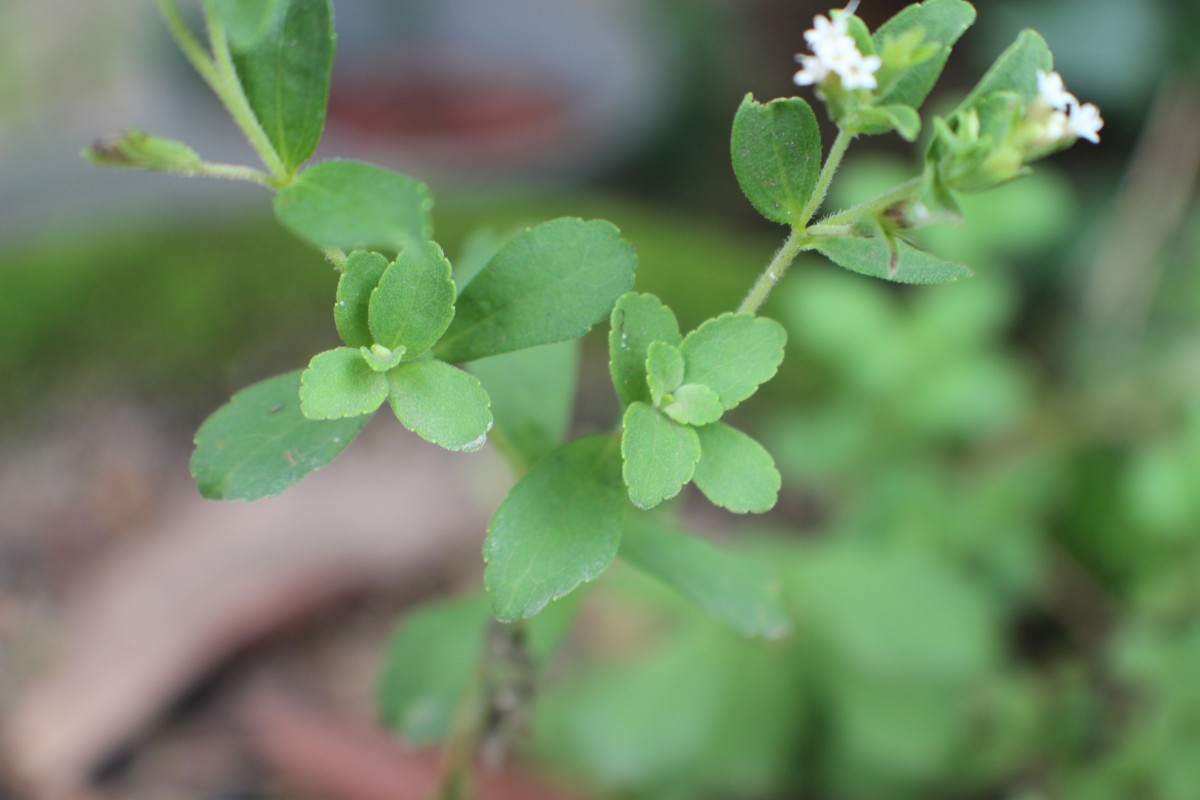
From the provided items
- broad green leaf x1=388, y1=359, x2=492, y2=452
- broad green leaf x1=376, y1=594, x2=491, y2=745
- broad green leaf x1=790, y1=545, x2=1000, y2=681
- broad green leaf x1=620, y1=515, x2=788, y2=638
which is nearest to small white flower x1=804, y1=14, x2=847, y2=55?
broad green leaf x1=388, y1=359, x2=492, y2=452

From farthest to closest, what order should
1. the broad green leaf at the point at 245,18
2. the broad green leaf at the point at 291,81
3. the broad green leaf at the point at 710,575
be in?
the broad green leaf at the point at 710,575 < the broad green leaf at the point at 291,81 < the broad green leaf at the point at 245,18

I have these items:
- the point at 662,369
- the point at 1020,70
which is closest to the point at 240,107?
the point at 662,369

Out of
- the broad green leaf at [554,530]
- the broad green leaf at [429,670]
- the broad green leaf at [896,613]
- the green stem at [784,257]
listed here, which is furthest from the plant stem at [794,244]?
the broad green leaf at [896,613]

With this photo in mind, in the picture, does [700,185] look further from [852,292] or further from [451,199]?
[852,292]

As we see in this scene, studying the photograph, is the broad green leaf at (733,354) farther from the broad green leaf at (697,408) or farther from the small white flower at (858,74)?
the small white flower at (858,74)

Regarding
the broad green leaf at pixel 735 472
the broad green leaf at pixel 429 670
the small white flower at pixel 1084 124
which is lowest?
the broad green leaf at pixel 429 670

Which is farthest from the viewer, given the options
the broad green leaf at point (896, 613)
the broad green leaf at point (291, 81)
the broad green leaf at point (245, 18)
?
the broad green leaf at point (896, 613)

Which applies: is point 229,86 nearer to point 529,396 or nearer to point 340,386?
point 340,386
